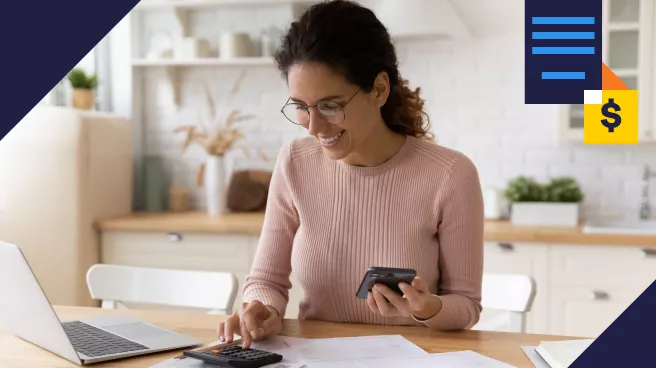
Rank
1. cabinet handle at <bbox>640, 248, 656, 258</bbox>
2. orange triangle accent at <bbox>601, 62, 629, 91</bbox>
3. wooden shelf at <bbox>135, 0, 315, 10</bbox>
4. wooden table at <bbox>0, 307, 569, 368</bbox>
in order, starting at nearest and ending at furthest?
wooden table at <bbox>0, 307, 569, 368</bbox> < cabinet handle at <bbox>640, 248, 656, 258</bbox> < orange triangle accent at <bbox>601, 62, 629, 91</bbox> < wooden shelf at <bbox>135, 0, 315, 10</bbox>

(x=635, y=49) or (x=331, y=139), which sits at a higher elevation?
(x=635, y=49)

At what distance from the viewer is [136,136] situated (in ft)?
14.0

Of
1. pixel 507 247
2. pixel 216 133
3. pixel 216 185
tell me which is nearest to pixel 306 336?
pixel 507 247

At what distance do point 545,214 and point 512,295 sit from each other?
156 centimetres

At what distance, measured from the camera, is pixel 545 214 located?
140 inches

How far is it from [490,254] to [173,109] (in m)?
1.94

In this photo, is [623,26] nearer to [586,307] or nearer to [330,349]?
[586,307]

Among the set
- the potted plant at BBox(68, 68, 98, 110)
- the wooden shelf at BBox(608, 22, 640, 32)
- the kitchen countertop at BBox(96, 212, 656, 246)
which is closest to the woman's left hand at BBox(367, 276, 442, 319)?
the kitchen countertop at BBox(96, 212, 656, 246)

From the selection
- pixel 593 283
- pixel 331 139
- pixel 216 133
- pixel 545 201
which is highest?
pixel 216 133

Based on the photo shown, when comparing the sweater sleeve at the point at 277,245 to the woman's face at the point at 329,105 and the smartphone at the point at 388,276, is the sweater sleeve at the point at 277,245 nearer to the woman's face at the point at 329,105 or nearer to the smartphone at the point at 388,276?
the woman's face at the point at 329,105

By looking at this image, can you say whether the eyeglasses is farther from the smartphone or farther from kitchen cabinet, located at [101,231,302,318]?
kitchen cabinet, located at [101,231,302,318]

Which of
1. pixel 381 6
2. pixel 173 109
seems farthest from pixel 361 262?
pixel 173 109

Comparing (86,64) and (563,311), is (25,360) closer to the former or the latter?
(563,311)

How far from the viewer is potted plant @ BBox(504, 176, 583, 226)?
352cm
